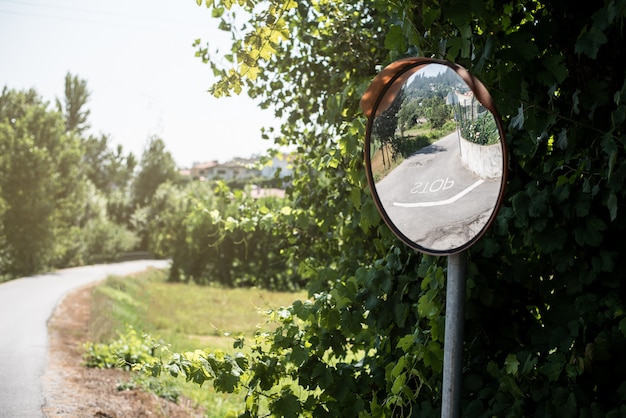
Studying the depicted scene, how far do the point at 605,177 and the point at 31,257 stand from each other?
21643 mm

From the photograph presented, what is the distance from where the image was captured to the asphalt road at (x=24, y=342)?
469 centimetres

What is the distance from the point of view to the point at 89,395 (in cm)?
494

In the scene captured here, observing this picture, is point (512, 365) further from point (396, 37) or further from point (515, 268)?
point (396, 37)

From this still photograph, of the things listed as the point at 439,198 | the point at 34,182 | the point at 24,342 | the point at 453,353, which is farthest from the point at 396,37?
the point at 34,182

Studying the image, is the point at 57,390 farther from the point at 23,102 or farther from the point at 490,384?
the point at 23,102

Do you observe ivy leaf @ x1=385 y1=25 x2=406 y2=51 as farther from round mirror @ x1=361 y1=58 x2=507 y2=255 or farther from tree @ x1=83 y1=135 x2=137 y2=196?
tree @ x1=83 y1=135 x2=137 y2=196

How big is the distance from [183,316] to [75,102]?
1050 inches

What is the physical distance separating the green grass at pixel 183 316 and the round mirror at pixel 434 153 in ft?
10.5

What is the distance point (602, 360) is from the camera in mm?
1866

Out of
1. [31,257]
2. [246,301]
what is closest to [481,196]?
[246,301]

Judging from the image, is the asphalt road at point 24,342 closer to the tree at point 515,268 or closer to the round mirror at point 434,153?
the tree at point 515,268

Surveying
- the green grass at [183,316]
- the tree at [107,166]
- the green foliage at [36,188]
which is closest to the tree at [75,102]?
the tree at [107,166]

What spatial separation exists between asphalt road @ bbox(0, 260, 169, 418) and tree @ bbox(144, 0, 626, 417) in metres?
2.84

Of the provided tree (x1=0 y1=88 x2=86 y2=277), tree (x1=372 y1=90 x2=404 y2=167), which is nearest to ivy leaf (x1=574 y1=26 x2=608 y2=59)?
tree (x1=372 y1=90 x2=404 y2=167)
